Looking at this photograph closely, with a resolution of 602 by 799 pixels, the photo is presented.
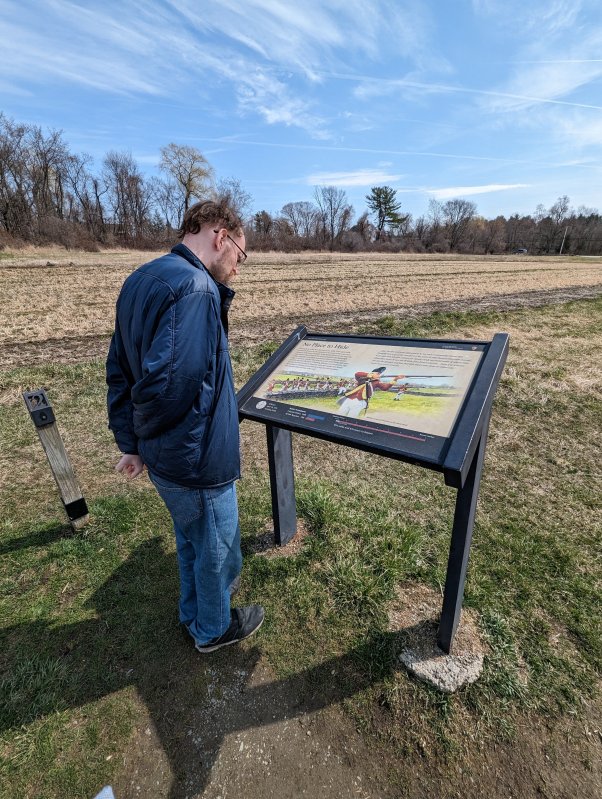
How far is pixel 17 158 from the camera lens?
43.0 metres

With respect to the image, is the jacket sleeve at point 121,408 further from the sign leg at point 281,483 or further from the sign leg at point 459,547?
the sign leg at point 459,547

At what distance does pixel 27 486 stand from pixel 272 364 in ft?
9.87

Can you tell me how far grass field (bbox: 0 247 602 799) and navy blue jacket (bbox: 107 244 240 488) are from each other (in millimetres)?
1364

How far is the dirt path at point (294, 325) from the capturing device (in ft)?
26.1

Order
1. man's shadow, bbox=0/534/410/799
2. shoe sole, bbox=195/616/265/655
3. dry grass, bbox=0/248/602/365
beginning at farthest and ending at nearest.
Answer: dry grass, bbox=0/248/602/365 → shoe sole, bbox=195/616/265/655 → man's shadow, bbox=0/534/410/799

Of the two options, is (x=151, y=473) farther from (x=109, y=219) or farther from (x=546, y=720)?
(x=109, y=219)

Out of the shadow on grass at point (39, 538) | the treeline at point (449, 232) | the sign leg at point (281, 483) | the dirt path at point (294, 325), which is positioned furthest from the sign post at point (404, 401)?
the treeline at point (449, 232)

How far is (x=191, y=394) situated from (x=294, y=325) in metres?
9.62

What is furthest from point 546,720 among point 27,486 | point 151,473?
point 27,486

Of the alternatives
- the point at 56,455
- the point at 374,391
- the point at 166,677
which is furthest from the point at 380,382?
the point at 56,455

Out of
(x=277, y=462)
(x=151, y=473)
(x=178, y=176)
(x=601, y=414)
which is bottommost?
(x=601, y=414)

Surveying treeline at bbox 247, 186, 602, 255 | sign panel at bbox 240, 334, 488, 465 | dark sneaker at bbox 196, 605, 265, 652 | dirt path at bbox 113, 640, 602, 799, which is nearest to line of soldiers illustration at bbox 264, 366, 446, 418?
sign panel at bbox 240, 334, 488, 465

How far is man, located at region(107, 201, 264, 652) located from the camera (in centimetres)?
162

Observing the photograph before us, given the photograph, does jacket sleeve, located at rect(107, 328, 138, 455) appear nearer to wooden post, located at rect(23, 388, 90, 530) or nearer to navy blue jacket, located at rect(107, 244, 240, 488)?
navy blue jacket, located at rect(107, 244, 240, 488)
